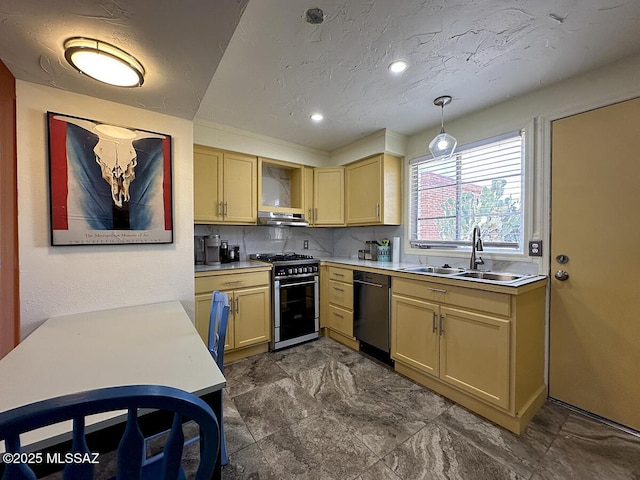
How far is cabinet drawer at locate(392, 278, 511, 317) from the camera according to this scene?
67.4 inches

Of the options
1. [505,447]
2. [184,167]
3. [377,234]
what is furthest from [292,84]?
[505,447]

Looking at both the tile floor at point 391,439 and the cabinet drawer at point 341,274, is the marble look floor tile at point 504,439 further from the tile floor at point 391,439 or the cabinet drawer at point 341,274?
the cabinet drawer at point 341,274

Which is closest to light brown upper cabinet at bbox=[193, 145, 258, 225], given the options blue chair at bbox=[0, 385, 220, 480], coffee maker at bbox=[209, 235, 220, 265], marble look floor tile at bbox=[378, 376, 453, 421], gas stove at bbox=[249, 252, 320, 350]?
coffee maker at bbox=[209, 235, 220, 265]

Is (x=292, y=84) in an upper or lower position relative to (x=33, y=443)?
upper

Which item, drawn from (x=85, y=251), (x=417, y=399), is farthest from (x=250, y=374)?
(x=85, y=251)

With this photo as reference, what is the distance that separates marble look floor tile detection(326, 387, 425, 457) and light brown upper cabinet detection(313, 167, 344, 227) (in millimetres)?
2015

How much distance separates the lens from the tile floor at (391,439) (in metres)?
1.40

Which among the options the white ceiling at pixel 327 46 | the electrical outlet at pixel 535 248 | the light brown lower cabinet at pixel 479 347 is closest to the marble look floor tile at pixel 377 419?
the light brown lower cabinet at pixel 479 347

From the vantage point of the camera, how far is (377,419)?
178 centimetres

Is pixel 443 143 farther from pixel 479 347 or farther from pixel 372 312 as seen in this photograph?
pixel 372 312

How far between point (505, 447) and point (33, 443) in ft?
6.93

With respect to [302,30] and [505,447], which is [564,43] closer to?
[302,30]

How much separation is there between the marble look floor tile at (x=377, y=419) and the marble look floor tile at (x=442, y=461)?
0.20ft

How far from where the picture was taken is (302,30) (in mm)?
1449
